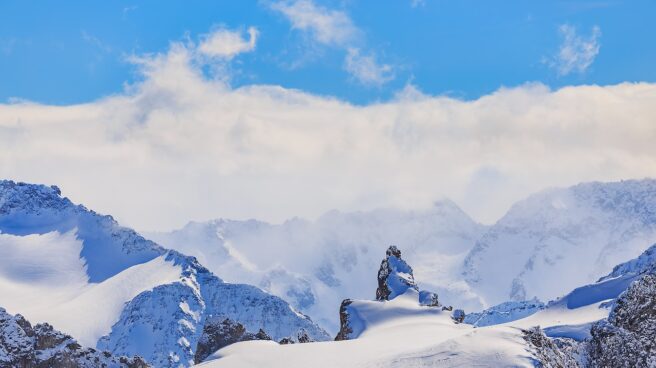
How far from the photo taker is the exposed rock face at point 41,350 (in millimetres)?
75125

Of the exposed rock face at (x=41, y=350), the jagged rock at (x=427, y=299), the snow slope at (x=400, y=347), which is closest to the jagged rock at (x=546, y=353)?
the snow slope at (x=400, y=347)

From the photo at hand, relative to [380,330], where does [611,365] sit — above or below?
below

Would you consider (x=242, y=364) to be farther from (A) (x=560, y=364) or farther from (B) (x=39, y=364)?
(A) (x=560, y=364)

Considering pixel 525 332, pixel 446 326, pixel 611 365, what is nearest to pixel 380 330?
pixel 446 326

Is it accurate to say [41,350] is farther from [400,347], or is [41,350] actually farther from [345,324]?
[400,347]

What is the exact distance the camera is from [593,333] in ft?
156

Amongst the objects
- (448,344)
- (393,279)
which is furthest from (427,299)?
(448,344)

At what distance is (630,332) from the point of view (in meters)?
45.6

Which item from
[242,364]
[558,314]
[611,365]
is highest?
[558,314]

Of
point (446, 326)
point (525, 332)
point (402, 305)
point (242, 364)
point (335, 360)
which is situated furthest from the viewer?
point (402, 305)

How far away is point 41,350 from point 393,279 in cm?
4222

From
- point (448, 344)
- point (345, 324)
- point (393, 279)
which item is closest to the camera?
point (448, 344)

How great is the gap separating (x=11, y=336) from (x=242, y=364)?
1999 centimetres

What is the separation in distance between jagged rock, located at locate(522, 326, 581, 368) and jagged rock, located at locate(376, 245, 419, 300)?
5467 centimetres
